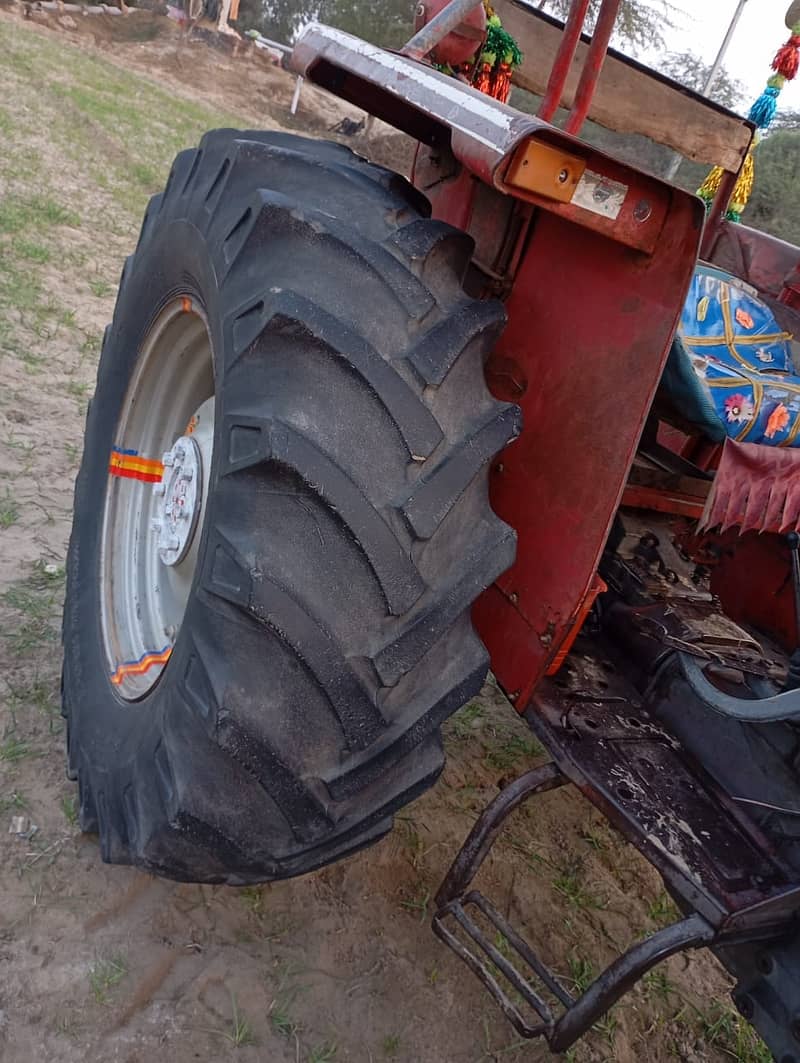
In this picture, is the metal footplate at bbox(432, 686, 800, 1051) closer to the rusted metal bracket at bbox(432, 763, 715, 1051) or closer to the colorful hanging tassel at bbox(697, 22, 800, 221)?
the rusted metal bracket at bbox(432, 763, 715, 1051)

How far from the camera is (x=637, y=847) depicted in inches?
52.9

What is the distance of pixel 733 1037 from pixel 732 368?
1.41 meters

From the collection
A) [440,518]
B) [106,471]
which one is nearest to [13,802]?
[106,471]

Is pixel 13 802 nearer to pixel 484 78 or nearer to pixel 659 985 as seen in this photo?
pixel 659 985

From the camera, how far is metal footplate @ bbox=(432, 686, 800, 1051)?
1.26 m

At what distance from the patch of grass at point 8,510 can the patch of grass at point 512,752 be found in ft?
5.22

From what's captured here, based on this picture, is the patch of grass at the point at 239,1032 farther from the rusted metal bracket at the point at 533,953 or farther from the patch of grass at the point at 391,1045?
the rusted metal bracket at the point at 533,953

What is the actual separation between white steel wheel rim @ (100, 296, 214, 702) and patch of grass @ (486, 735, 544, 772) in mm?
997

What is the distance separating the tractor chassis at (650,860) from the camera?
1.26 m

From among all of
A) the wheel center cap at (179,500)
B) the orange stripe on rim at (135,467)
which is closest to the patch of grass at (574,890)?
the wheel center cap at (179,500)

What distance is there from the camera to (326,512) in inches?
45.6

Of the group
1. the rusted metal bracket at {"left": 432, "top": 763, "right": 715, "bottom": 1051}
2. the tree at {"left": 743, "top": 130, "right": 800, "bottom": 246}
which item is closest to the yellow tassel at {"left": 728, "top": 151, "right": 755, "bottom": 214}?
the rusted metal bracket at {"left": 432, "top": 763, "right": 715, "bottom": 1051}

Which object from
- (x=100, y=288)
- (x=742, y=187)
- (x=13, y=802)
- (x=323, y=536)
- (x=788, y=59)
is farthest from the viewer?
(x=100, y=288)

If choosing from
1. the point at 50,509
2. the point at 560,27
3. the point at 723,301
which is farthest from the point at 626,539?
the point at 50,509
